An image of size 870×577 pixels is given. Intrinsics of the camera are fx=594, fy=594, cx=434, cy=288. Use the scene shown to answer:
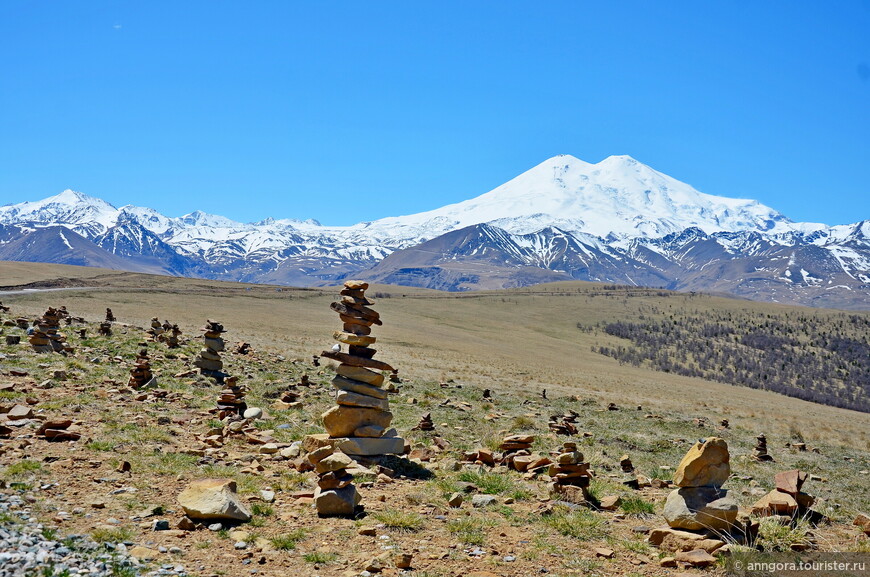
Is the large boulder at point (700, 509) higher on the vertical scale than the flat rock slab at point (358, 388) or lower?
lower

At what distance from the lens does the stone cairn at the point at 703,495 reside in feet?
30.0

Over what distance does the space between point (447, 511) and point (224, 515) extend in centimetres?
369

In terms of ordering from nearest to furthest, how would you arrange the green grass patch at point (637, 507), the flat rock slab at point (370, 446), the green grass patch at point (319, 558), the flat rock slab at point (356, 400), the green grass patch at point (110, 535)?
the green grass patch at point (110, 535) → the green grass patch at point (319, 558) → the green grass patch at point (637, 507) → the flat rock slab at point (370, 446) → the flat rock slab at point (356, 400)

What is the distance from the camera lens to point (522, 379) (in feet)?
148

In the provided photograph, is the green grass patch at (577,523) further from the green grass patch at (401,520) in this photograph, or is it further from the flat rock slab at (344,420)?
the flat rock slab at (344,420)

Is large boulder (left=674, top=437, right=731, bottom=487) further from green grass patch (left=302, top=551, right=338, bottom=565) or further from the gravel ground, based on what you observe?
the gravel ground

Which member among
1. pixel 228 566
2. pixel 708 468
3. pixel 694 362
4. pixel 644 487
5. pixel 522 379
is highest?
pixel 708 468

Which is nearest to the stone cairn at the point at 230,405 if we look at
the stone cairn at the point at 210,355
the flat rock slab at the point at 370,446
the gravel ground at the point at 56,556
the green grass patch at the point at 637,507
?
the flat rock slab at the point at 370,446

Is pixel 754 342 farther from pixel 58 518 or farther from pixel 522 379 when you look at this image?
pixel 58 518

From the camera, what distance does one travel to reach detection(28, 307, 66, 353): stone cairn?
2288 centimetres

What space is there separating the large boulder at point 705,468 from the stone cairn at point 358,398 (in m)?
6.46

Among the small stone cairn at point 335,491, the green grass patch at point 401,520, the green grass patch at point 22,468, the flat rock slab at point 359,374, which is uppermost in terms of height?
the flat rock slab at point 359,374

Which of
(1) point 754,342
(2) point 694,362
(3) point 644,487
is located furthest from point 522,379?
(1) point 754,342

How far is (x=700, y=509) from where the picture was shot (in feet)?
30.7
